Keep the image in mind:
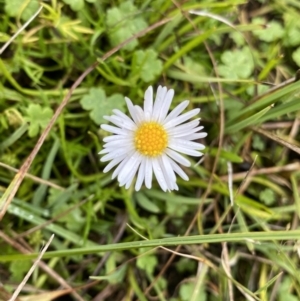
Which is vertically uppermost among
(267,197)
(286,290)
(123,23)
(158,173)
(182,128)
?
(123,23)

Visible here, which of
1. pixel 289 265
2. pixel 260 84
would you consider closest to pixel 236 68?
pixel 260 84

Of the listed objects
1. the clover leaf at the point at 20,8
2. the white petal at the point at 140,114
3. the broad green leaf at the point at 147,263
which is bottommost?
the broad green leaf at the point at 147,263

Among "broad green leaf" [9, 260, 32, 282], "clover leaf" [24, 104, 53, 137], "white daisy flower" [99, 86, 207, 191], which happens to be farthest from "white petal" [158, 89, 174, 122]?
"broad green leaf" [9, 260, 32, 282]

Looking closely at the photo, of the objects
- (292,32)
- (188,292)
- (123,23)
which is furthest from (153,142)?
(292,32)

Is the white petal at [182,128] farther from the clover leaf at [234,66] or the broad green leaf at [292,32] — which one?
the broad green leaf at [292,32]

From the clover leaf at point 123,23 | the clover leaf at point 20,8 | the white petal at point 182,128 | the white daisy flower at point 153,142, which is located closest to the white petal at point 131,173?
the white daisy flower at point 153,142

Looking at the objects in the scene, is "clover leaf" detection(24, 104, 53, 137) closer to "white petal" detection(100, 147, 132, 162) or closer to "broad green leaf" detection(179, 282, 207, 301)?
"white petal" detection(100, 147, 132, 162)

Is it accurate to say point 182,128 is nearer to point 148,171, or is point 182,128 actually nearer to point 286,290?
point 148,171

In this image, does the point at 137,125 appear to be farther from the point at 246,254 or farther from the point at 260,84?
the point at 246,254
